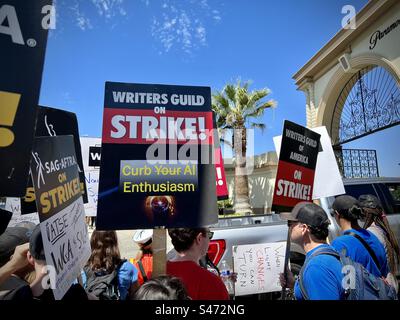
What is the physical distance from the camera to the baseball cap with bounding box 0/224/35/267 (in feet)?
5.44

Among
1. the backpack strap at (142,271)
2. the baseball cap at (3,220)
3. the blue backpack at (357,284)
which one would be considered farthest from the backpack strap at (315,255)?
the baseball cap at (3,220)

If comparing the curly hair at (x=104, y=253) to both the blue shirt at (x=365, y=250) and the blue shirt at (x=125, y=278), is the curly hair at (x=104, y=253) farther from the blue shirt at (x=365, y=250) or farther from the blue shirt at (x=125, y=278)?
the blue shirt at (x=365, y=250)

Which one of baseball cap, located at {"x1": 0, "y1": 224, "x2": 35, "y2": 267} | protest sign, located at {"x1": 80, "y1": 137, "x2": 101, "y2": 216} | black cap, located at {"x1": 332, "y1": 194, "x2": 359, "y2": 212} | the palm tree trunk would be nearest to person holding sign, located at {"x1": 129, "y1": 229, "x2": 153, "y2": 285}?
protest sign, located at {"x1": 80, "y1": 137, "x2": 101, "y2": 216}

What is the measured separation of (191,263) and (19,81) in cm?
157

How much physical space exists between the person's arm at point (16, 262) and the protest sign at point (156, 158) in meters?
0.49

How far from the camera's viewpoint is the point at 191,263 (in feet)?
6.79

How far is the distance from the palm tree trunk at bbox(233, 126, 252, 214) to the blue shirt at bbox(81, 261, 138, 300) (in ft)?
48.2

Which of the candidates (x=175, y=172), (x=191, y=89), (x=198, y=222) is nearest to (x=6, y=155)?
Result: (x=175, y=172)

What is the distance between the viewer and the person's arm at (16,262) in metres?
1.63

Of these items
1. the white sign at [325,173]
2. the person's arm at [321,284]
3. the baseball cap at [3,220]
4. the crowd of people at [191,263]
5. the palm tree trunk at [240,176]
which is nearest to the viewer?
the baseball cap at [3,220]

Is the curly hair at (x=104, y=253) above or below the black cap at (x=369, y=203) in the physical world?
below

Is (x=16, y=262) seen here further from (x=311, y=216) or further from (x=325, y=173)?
(x=325, y=173)

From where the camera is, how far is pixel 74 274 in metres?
1.74
